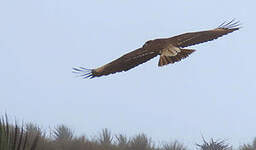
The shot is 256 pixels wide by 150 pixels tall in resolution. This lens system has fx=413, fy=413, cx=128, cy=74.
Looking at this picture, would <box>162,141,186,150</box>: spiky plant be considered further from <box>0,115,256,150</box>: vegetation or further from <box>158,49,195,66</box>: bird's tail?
<box>158,49,195,66</box>: bird's tail

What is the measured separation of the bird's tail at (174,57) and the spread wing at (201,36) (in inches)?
6.8

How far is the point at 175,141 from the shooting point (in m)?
12.1

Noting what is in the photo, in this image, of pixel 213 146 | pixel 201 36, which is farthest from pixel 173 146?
pixel 201 36

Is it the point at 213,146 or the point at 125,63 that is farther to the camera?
the point at 213,146

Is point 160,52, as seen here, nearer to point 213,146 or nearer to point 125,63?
point 125,63

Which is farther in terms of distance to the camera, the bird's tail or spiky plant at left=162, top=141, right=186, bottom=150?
spiky plant at left=162, top=141, right=186, bottom=150

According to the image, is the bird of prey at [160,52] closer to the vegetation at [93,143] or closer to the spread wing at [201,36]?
the spread wing at [201,36]

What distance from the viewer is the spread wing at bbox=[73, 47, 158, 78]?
4.38 metres

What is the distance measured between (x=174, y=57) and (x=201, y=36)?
707mm

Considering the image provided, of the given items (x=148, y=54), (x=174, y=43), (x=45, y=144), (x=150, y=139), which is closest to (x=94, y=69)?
(x=148, y=54)

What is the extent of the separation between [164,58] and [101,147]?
6.21 m

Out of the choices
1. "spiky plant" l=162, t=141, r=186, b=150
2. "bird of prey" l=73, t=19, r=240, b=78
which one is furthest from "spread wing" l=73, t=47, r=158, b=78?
"spiky plant" l=162, t=141, r=186, b=150

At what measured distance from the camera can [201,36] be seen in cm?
471

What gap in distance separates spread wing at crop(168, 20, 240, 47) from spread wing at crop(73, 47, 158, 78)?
29 centimetres
